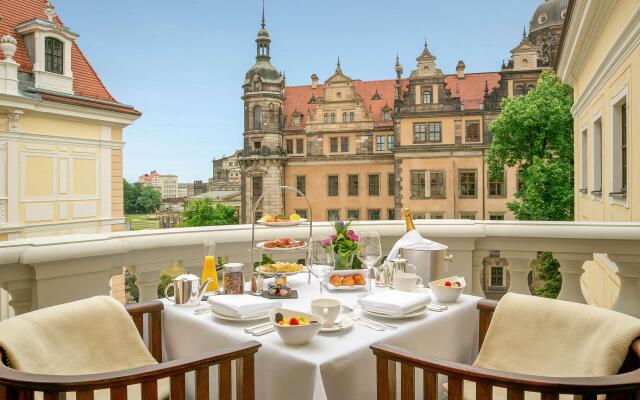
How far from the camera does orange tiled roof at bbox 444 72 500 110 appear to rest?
28.0 m

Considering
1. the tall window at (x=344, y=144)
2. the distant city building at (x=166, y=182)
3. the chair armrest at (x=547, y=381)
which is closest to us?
the chair armrest at (x=547, y=381)

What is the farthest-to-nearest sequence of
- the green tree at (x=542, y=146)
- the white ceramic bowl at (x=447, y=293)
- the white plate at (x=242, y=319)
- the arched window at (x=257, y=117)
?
the arched window at (x=257, y=117) < the green tree at (x=542, y=146) < the white ceramic bowl at (x=447, y=293) < the white plate at (x=242, y=319)

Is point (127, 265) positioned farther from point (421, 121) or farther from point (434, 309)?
point (421, 121)

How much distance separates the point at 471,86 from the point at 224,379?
30141 mm

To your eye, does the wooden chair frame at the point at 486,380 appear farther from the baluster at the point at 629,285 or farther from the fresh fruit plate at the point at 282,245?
the baluster at the point at 629,285

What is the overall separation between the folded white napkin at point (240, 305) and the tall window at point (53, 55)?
13857 mm

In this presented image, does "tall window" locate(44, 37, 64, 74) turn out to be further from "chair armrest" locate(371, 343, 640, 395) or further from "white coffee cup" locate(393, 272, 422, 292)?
"chair armrest" locate(371, 343, 640, 395)

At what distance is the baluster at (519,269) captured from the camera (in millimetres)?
2843

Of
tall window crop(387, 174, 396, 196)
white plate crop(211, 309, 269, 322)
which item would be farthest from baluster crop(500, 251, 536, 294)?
tall window crop(387, 174, 396, 196)

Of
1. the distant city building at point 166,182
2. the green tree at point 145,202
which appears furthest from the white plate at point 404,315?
the distant city building at point 166,182

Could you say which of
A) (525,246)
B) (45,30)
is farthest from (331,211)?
(525,246)

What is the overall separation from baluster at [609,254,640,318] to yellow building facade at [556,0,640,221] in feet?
9.29

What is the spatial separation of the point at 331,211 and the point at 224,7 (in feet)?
312

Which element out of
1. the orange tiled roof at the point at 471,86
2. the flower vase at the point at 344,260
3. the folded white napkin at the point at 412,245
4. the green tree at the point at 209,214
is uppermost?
the orange tiled roof at the point at 471,86
